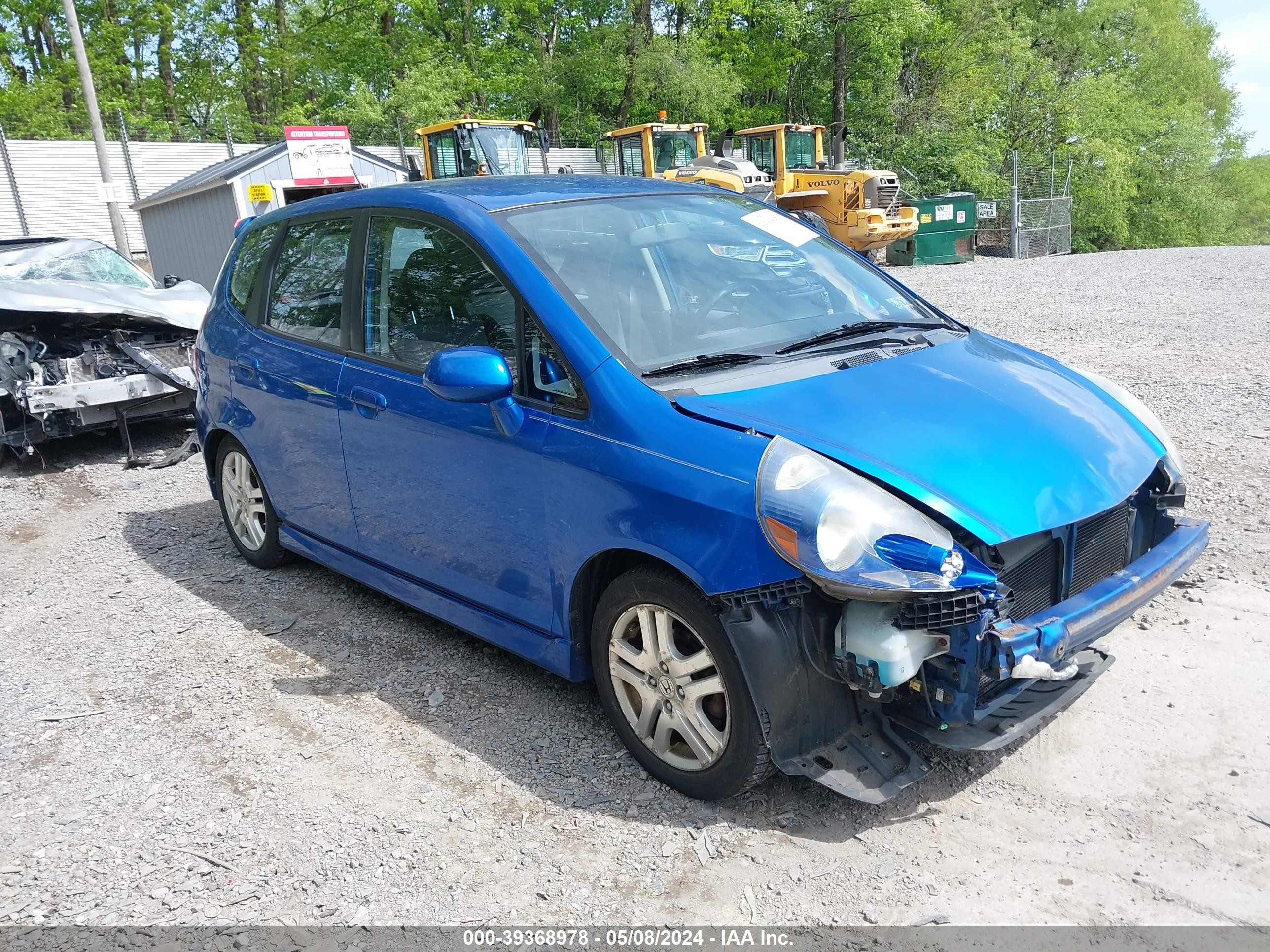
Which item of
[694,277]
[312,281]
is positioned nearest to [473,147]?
[312,281]

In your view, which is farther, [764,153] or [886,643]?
[764,153]

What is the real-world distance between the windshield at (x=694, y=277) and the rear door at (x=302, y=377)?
3.63 ft

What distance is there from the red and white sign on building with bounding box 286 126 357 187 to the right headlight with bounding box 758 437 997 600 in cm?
1819

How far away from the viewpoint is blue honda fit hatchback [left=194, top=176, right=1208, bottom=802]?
8.41 feet

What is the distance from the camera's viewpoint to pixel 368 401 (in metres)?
3.84

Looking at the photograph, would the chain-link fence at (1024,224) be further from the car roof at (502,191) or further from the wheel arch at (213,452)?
the wheel arch at (213,452)

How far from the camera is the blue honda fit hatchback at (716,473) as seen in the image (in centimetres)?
256

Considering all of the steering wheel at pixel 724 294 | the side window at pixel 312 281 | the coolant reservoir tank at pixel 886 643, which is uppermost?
the side window at pixel 312 281

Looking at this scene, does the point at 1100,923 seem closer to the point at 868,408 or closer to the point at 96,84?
the point at 868,408

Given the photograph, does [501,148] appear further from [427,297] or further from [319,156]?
[427,297]

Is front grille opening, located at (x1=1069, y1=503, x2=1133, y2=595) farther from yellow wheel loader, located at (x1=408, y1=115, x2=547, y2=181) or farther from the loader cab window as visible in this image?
the loader cab window

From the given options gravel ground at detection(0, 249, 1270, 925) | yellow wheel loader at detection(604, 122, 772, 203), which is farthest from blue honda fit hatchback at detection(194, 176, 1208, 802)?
yellow wheel loader at detection(604, 122, 772, 203)

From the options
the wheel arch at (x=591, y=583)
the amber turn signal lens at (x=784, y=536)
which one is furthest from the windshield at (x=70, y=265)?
the amber turn signal lens at (x=784, y=536)

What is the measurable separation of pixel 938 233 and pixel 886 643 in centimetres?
2444
